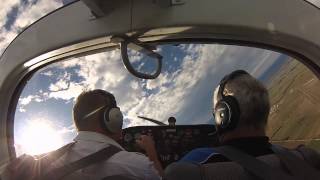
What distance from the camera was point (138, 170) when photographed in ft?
6.44

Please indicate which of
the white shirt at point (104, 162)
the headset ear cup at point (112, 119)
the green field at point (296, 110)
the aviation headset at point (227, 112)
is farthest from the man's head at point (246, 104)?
the headset ear cup at point (112, 119)

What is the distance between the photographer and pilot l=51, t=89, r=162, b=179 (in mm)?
1923

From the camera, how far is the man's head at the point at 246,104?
170 centimetres

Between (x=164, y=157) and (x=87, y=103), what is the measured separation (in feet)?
3.14

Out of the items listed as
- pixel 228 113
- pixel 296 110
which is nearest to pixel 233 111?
pixel 228 113

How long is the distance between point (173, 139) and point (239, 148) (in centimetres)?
127

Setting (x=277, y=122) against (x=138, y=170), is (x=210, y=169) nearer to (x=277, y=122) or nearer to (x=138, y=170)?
(x=138, y=170)

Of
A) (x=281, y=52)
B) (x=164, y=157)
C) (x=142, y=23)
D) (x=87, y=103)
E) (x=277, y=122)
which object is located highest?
(x=142, y=23)

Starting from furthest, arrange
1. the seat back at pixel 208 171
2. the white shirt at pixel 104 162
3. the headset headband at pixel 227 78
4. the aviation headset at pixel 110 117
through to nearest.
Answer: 1. the aviation headset at pixel 110 117
2. the white shirt at pixel 104 162
3. the headset headband at pixel 227 78
4. the seat back at pixel 208 171

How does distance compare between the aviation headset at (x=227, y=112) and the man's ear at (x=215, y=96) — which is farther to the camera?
the man's ear at (x=215, y=96)

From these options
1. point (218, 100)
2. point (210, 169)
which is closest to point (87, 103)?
point (218, 100)

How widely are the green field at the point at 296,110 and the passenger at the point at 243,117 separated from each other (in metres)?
0.30

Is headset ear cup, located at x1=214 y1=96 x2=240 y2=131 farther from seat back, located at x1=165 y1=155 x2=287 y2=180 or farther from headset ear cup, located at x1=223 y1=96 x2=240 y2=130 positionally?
seat back, located at x1=165 y1=155 x2=287 y2=180

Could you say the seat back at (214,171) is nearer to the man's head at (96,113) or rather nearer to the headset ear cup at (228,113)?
the headset ear cup at (228,113)
